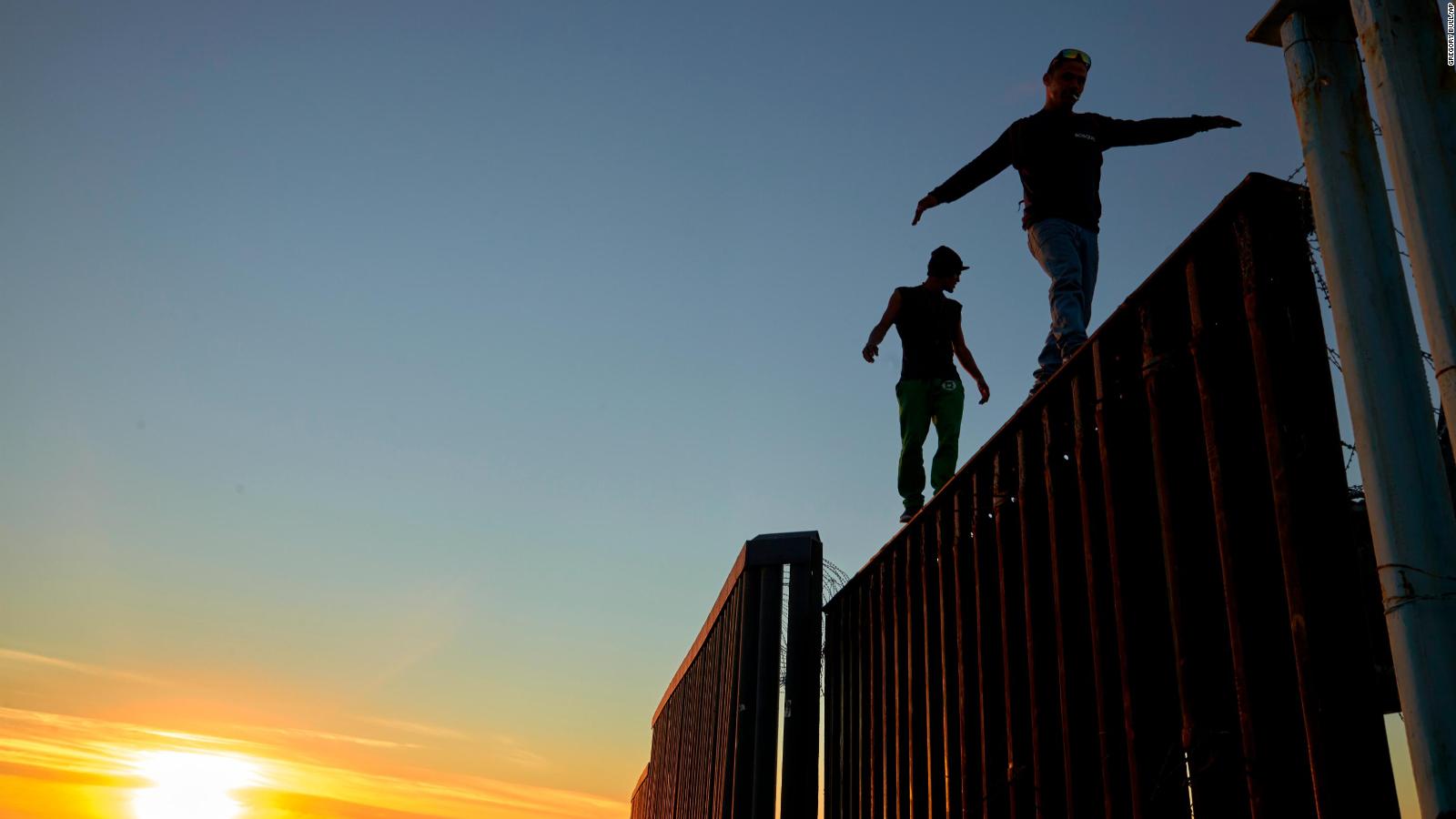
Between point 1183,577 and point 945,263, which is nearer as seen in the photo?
point 1183,577

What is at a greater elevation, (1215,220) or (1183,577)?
(1215,220)

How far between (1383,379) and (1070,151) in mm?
3748

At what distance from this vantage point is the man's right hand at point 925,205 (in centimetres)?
589

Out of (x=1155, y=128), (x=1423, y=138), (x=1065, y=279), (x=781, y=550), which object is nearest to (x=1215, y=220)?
(x=1423, y=138)

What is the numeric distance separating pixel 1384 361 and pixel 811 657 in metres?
4.77

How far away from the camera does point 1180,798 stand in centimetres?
272

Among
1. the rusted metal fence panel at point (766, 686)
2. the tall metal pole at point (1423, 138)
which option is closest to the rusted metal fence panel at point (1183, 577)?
the tall metal pole at point (1423, 138)

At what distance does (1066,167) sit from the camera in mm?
5527

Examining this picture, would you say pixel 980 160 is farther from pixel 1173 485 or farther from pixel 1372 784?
pixel 1372 784

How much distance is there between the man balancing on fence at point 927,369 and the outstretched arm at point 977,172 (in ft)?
4.75

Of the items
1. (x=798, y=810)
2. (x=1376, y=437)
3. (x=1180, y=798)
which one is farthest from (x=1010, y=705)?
(x=798, y=810)

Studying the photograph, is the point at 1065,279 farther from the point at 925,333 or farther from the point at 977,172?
the point at 925,333

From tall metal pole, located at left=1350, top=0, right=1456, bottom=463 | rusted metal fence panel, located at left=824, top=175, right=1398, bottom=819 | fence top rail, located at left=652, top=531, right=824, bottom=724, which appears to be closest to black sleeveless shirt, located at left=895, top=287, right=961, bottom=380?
fence top rail, located at left=652, top=531, right=824, bottom=724

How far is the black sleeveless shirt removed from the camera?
7.14 m
